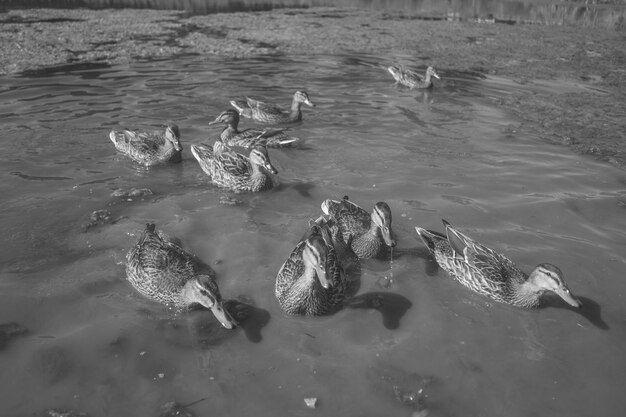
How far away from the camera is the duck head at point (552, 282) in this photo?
5961 mm

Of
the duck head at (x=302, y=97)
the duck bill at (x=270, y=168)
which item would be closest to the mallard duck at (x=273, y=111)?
the duck head at (x=302, y=97)

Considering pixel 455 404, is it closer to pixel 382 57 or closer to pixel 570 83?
pixel 570 83

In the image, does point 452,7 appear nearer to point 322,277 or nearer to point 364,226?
point 364,226

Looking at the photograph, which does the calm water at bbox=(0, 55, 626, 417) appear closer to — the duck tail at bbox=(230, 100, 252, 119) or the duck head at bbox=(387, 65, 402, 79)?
the duck tail at bbox=(230, 100, 252, 119)

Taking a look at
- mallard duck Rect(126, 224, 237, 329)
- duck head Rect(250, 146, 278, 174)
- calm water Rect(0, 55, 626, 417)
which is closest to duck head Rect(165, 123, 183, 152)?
calm water Rect(0, 55, 626, 417)

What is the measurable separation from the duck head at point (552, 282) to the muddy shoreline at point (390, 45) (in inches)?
216

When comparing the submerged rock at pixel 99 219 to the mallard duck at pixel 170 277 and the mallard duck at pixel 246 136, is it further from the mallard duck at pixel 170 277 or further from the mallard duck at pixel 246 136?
the mallard duck at pixel 246 136

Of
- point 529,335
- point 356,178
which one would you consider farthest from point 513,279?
point 356,178

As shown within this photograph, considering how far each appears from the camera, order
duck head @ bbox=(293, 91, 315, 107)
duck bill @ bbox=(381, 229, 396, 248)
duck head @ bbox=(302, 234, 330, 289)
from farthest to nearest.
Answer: duck head @ bbox=(293, 91, 315, 107)
duck bill @ bbox=(381, 229, 396, 248)
duck head @ bbox=(302, 234, 330, 289)

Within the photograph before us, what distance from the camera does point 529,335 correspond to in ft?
19.4

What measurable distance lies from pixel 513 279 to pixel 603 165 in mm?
5331

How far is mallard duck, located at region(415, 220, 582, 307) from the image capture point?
607 centimetres

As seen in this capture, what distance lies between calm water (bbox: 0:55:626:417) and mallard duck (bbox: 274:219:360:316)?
0.19 meters

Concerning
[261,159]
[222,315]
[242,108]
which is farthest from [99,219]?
[242,108]
